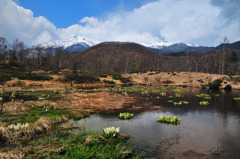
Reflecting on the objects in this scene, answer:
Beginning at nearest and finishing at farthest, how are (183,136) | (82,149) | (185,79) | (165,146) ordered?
1. (82,149)
2. (165,146)
3. (183,136)
4. (185,79)

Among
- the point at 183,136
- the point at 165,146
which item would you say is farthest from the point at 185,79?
the point at 165,146

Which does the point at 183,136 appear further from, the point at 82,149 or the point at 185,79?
the point at 185,79

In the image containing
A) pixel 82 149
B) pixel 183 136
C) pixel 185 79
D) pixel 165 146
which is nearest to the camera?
pixel 82 149

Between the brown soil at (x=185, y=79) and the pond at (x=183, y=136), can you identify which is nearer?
the pond at (x=183, y=136)

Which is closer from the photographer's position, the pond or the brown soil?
the pond

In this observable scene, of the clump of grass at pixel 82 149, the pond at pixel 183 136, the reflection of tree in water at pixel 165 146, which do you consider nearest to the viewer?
the clump of grass at pixel 82 149

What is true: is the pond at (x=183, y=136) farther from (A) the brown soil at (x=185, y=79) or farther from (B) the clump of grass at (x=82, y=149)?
(A) the brown soil at (x=185, y=79)

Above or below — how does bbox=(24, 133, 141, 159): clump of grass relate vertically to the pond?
above

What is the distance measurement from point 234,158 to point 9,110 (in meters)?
14.3

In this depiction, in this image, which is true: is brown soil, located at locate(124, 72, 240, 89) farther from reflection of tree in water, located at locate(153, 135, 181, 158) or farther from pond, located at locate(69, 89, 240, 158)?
reflection of tree in water, located at locate(153, 135, 181, 158)

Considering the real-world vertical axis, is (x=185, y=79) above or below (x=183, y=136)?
above

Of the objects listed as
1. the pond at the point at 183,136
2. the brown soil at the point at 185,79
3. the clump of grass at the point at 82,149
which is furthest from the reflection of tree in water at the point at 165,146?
the brown soil at the point at 185,79

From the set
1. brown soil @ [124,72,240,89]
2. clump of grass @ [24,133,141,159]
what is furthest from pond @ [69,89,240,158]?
brown soil @ [124,72,240,89]

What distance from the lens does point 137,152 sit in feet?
21.7
